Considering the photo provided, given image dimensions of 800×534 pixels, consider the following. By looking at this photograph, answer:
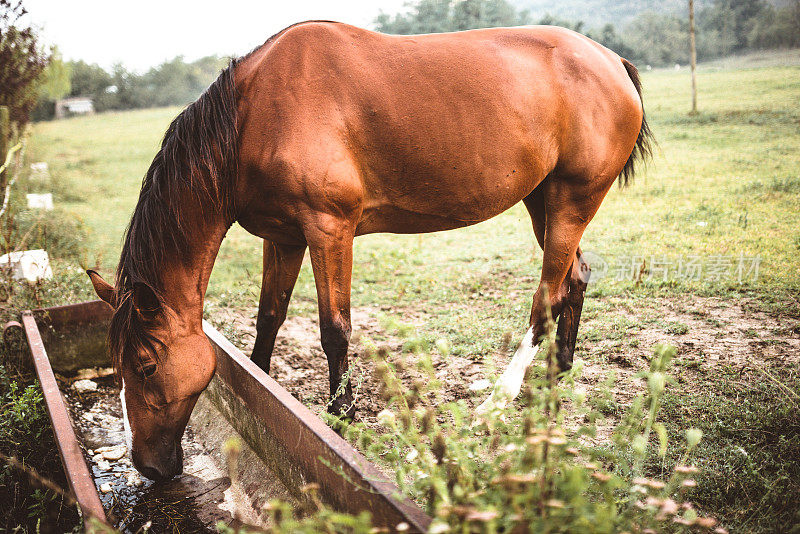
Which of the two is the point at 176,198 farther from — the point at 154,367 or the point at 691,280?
the point at 691,280

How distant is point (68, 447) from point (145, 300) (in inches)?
24.0

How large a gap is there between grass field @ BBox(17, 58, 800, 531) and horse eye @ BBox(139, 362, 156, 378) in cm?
183

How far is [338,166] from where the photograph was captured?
2.63m

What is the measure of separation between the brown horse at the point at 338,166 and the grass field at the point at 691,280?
3.37 feet

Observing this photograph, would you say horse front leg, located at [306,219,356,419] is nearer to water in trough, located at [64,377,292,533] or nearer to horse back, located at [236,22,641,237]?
horse back, located at [236,22,641,237]

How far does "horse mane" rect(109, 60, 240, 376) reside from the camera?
234cm

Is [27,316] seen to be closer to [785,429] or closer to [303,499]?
[303,499]

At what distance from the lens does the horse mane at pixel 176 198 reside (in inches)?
92.3

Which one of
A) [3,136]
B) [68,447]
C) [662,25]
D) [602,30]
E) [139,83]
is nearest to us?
[68,447]

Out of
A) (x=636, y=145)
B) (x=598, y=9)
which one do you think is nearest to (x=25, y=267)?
(x=636, y=145)

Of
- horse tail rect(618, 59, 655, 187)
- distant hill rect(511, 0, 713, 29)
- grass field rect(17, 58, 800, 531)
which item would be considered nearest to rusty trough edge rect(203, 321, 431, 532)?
grass field rect(17, 58, 800, 531)

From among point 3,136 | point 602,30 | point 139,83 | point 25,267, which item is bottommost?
point 25,267

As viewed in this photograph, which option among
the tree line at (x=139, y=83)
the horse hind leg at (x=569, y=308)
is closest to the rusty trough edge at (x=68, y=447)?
the horse hind leg at (x=569, y=308)

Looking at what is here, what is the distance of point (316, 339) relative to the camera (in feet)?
14.6
